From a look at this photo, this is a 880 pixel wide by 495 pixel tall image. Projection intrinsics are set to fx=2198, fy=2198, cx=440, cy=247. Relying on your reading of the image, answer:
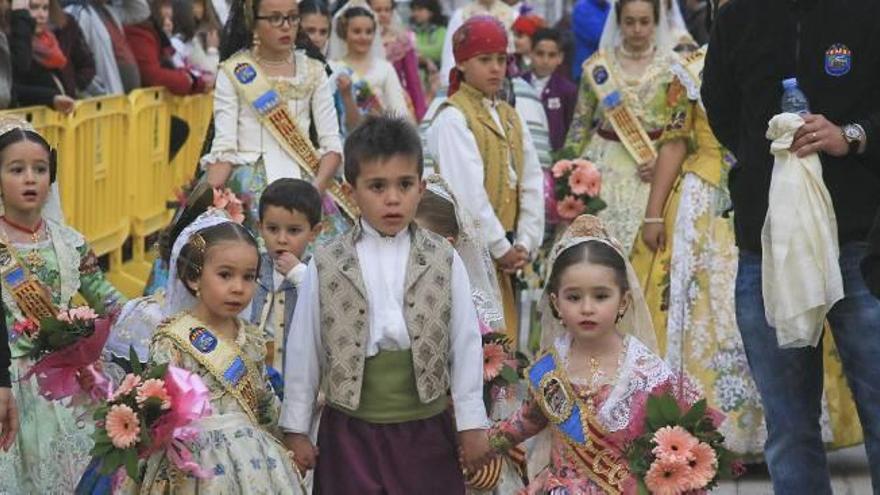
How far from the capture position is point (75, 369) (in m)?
6.97

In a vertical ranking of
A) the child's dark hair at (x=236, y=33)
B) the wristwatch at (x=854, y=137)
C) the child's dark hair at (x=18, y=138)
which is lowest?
the wristwatch at (x=854, y=137)

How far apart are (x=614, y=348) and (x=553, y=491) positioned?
1.53 feet

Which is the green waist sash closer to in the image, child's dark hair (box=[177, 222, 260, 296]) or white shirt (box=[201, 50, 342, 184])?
child's dark hair (box=[177, 222, 260, 296])

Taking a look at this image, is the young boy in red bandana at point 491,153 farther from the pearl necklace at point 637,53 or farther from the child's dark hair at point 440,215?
the pearl necklace at point 637,53

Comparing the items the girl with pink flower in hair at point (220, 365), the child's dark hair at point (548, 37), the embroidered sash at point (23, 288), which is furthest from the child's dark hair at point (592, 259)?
the child's dark hair at point (548, 37)

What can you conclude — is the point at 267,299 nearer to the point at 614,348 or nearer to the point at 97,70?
the point at 614,348

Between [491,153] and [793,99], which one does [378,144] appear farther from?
[491,153]

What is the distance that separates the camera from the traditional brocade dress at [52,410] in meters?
7.82

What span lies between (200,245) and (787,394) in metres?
1.87

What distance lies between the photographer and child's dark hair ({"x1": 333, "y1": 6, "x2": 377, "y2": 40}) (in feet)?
47.4

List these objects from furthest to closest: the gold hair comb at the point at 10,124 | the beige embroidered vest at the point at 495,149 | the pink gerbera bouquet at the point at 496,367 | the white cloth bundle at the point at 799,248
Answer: the beige embroidered vest at the point at 495,149 < the gold hair comb at the point at 10,124 < the pink gerbera bouquet at the point at 496,367 < the white cloth bundle at the point at 799,248

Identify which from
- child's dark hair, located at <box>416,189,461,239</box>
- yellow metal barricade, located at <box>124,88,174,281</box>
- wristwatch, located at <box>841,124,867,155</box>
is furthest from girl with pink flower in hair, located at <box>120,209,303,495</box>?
yellow metal barricade, located at <box>124,88,174,281</box>

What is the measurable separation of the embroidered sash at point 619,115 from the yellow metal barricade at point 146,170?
11.9ft

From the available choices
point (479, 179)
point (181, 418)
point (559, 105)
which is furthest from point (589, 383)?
point (559, 105)
